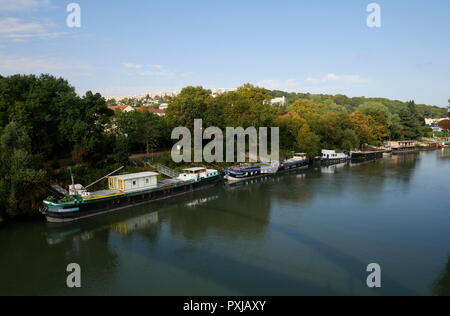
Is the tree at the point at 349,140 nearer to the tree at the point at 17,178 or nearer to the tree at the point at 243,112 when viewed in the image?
the tree at the point at 243,112

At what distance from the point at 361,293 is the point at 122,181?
21.2 metres

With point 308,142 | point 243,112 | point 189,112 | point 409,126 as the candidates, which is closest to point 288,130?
point 308,142

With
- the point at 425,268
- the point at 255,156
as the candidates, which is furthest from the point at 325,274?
the point at 255,156

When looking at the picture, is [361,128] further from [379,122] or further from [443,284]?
[443,284]

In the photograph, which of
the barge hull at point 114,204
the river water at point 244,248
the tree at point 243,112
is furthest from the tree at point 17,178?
the tree at point 243,112

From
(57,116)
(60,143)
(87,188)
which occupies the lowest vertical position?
(87,188)

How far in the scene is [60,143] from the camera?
1310 inches

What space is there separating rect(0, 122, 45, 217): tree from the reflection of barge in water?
128cm

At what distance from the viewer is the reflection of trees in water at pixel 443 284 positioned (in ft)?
50.8

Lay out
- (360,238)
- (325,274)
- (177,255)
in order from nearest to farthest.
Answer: (325,274), (177,255), (360,238)

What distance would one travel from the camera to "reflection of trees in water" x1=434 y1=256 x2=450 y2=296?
609 inches

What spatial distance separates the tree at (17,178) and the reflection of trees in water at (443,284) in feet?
84.3

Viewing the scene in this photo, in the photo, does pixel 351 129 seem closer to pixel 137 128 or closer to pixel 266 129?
pixel 266 129

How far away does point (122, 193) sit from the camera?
28.4 m
